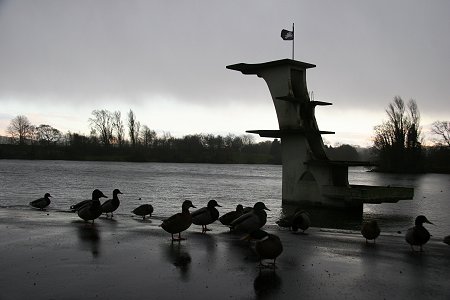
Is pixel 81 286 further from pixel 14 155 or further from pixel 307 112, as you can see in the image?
pixel 14 155

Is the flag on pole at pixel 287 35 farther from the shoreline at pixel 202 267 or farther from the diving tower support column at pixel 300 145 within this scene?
the shoreline at pixel 202 267

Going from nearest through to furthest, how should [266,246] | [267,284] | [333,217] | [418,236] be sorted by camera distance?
[267,284] < [266,246] < [418,236] < [333,217]

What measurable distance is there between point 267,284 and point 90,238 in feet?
18.1

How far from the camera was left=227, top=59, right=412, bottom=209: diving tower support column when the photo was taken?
88.4 feet

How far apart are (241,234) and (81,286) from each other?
6057mm

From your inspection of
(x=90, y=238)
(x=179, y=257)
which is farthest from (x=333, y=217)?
(x=179, y=257)

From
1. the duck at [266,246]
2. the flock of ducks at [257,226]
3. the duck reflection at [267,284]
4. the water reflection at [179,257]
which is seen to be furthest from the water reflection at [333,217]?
the duck reflection at [267,284]

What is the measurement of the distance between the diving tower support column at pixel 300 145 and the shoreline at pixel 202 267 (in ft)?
48.4

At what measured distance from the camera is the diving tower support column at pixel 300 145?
88.4 ft

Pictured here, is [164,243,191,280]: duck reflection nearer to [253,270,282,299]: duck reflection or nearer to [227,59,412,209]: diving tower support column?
[253,270,282,299]: duck reflection

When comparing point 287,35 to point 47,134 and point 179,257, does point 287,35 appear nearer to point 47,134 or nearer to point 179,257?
point 179,257

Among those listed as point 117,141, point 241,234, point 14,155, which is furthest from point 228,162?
point 241,234

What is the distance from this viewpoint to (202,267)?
27.5 feet

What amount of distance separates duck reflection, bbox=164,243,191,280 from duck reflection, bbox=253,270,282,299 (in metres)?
1.25
